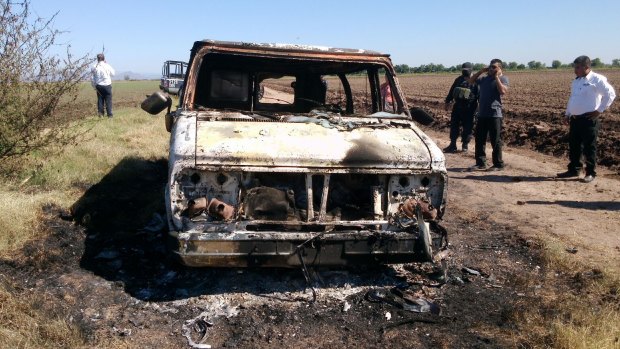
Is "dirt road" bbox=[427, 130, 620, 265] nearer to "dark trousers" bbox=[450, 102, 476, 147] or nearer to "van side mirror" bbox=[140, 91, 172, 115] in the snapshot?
"dark trousers" bbox=[450, 102, 476, 147]

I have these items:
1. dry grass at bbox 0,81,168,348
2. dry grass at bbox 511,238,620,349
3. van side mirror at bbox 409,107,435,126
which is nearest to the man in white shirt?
dry grass at bbox 0,81,168,348

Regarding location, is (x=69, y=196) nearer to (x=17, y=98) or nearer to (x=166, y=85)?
(x=17, y=98)

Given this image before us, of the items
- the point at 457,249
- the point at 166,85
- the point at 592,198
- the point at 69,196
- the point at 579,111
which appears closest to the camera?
the point at 457,249

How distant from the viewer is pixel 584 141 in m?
7.98

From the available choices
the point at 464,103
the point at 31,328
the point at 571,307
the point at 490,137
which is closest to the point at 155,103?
the point at 31,328

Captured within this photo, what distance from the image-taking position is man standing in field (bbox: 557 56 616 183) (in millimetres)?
7699

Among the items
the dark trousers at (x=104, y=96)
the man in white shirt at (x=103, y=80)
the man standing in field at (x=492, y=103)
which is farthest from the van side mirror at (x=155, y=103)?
the dark trousers at (x=104, y=96)

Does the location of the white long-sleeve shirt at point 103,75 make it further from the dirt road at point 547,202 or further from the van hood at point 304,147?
the van hood at point 304,147

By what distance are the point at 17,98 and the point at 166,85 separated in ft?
55.8

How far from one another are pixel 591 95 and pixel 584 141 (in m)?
0.71

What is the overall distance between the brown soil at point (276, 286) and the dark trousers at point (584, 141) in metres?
1.96

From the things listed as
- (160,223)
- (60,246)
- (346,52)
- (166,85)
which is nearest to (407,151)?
(346,52)

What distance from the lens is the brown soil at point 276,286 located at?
3357 mm

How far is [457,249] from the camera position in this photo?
5.09 metres
